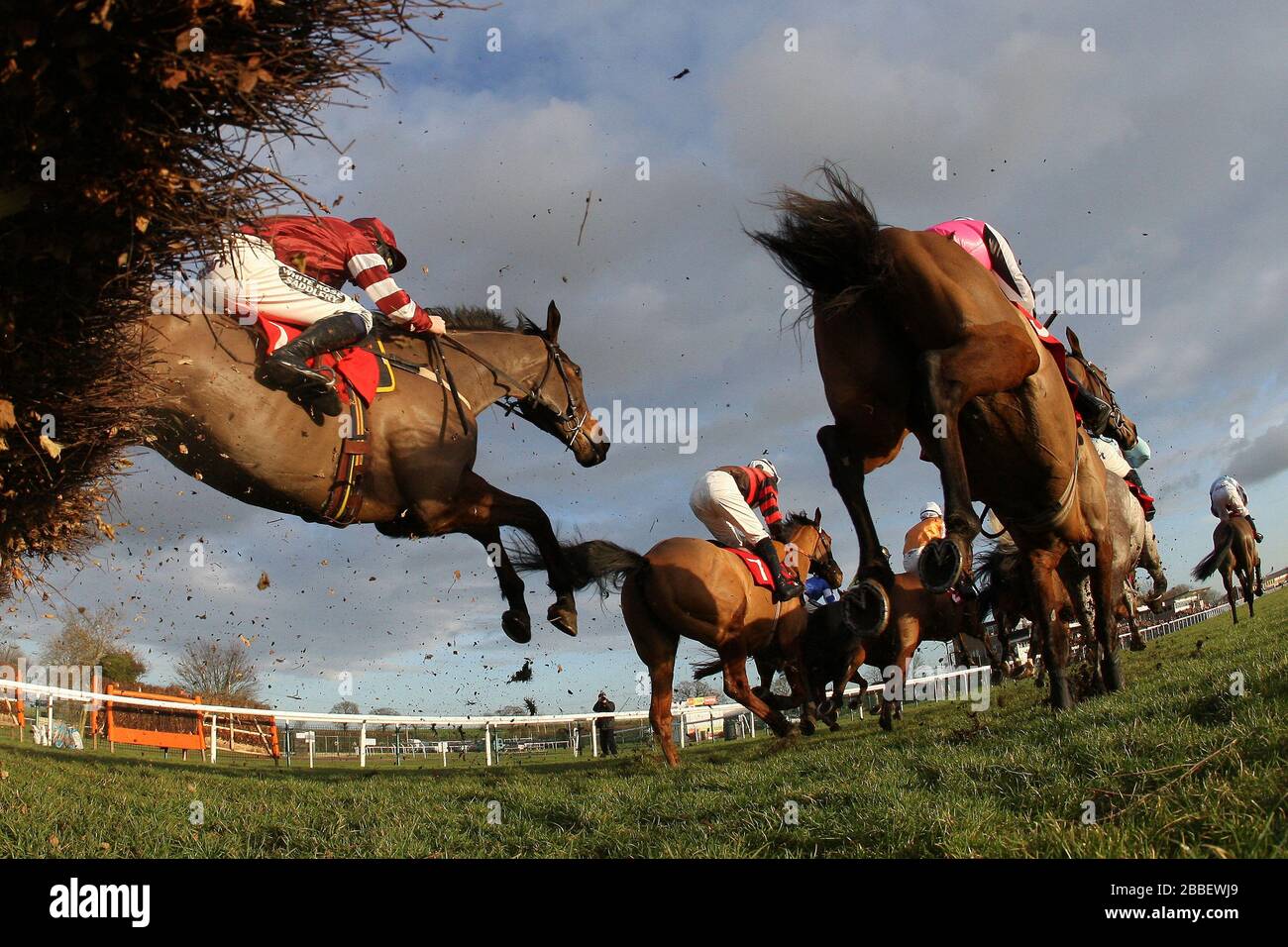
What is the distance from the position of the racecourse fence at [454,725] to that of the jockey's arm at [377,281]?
22.5 ft

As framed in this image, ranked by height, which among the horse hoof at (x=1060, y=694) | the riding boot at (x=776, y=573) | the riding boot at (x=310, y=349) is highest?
the riding boot at (x=310, y=349)

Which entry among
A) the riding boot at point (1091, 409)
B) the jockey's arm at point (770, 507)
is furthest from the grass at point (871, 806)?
the jockey's arm at point (770, 507)

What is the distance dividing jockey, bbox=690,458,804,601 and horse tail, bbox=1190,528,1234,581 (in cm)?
1142

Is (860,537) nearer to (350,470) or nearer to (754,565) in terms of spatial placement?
(350,470)

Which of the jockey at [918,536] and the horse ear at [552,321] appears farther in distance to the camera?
the jockey at [918,536]

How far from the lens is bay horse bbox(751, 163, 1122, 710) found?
4.45 m

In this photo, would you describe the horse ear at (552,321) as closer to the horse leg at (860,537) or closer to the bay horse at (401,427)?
the bay horse at (401,427)

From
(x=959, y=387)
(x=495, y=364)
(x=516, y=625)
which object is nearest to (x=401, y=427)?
(x=495, y=364)


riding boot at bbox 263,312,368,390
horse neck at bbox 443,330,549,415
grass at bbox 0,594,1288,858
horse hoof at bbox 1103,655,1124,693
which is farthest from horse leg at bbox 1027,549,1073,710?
riding boot at bbox 263,312,368,390

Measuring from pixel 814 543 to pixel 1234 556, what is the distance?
34.8 feet

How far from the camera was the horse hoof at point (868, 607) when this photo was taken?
4211mm

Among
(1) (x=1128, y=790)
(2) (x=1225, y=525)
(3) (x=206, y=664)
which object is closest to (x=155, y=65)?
(1) (x=1128, y=790)
